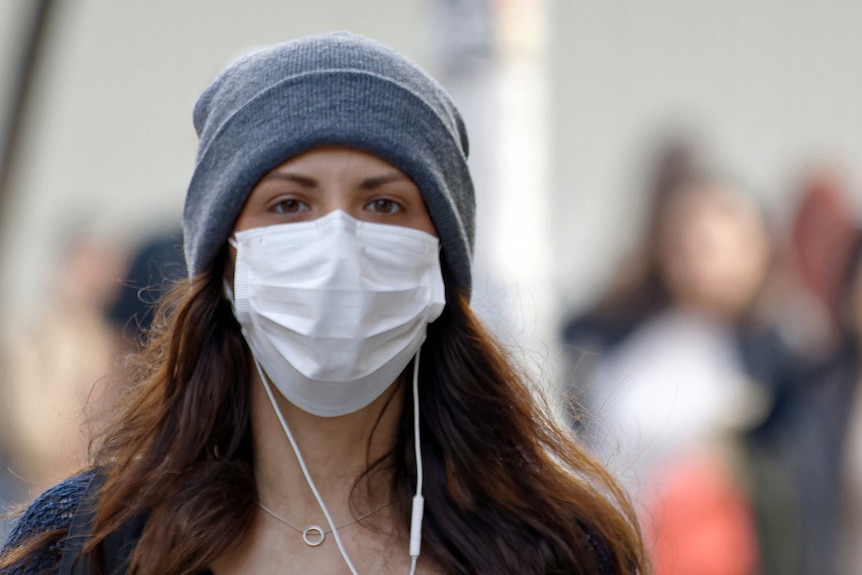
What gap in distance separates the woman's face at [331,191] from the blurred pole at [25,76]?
733 millimetres

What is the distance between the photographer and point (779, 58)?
788cm

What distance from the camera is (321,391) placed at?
109 inches

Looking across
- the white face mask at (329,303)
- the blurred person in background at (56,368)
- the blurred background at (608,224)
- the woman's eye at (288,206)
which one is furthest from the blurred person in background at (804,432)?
the woman's eye at (288,206)

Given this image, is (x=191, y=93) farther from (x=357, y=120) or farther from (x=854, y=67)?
(x=357, y=120)

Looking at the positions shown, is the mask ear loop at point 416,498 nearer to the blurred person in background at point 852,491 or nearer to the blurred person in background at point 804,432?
the blurred person in background at point 804,432

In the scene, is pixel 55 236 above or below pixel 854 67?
below

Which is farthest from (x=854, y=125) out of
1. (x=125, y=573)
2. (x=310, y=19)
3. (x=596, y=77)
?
(x=125, y=573)

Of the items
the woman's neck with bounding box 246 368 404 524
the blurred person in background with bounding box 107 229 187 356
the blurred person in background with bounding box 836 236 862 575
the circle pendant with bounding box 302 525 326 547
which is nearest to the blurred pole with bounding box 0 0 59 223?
the woman's neck with bounding box 246 368 404 524

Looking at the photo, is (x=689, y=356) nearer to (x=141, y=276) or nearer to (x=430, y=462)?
(x=141, y=276)

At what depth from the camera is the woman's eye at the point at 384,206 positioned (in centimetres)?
280

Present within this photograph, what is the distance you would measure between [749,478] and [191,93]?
13.9 feet

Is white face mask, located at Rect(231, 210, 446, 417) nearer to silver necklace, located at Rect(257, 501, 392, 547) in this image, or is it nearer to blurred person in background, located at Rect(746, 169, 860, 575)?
silver necklace, located at Rect(257, 501, 392, 547)

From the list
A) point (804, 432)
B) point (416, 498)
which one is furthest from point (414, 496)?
point (804, 432)

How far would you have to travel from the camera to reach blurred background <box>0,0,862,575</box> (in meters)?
5.03
